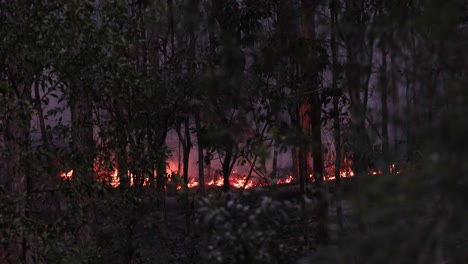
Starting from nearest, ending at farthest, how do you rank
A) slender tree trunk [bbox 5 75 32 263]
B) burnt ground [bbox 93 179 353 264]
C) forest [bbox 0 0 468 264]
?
forest [bbox 0 0 468 264]
slender tree trunk [bbox 5 75 32 263]
burnt ground [bbox 93 179 353 264]

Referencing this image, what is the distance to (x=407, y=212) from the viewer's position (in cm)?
313

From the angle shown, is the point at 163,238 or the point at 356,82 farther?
the point at 163,238

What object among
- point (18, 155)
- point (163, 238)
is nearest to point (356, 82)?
point (18, 155)

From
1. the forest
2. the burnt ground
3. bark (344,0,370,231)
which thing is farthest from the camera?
the burnt ground

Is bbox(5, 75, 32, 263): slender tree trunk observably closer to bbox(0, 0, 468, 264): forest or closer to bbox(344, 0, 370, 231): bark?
bbox(0, 0, 468, 264): forest

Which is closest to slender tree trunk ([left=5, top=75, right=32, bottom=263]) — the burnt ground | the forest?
the forest

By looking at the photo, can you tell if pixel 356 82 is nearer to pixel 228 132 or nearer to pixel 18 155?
pixel 228 132

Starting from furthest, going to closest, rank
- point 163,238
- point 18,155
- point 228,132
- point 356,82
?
1. point 163,238
2. point 18,155
3. point 356,82
4. point 228,132

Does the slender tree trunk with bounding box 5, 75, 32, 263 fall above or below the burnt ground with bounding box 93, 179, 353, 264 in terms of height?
above

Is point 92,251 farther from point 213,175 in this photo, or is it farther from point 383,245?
point 213,175

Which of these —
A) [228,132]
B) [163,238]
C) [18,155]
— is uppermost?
[18,155]

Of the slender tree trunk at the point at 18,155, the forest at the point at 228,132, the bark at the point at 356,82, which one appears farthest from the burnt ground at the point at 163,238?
the slender tree trunk at the point at 18,155

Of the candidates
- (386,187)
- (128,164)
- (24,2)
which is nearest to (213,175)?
(128,164)

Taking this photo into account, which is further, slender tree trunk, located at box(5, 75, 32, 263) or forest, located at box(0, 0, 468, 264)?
slender tree trunk, located at box(5, 75, 32, 263)
